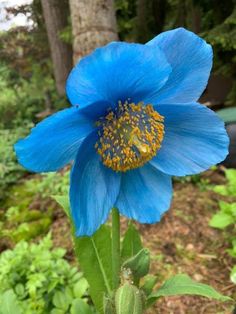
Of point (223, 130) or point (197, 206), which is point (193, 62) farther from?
point (197, 206)

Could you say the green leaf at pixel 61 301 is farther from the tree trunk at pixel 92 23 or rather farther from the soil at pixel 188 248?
the tree trunk at pixel 92 23

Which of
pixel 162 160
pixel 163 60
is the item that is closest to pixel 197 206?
pixel 162 160

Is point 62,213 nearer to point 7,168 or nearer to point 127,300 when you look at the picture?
point 7,168

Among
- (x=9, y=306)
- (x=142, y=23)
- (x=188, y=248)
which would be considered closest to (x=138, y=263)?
(x=9, y=306)

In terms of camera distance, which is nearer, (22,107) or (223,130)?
(223,130)

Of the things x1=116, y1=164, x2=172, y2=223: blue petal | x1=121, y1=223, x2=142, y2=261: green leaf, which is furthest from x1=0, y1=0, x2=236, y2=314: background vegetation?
x1=116, y1=164, x2=172, y2=223: blue petal

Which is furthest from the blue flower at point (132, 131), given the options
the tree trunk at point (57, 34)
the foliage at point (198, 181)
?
the tree trunk at point (57, 34)
